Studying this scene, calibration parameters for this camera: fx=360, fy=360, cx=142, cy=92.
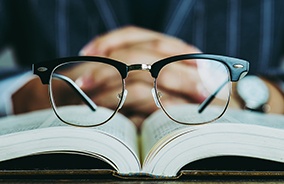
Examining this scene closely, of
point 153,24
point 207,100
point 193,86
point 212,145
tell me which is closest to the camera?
point 212,145

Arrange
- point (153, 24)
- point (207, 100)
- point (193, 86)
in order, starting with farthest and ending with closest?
1. point (153, 24)
2. point (193, 86)
3. point (207, 100)

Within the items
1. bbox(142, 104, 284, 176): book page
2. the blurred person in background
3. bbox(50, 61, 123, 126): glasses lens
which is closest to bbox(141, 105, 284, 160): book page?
bbox(142, 104, 284, 176): book page

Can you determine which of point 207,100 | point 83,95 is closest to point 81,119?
point 83,95

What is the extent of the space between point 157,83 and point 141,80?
0.11 m

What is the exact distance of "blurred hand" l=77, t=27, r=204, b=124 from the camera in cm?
71

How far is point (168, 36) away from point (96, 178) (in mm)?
603

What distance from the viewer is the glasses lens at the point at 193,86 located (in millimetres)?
590

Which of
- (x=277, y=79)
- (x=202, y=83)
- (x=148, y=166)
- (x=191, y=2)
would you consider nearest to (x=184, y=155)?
(x=148, y=166)

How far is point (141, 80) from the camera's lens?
0.76 m

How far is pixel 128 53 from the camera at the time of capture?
0.81m

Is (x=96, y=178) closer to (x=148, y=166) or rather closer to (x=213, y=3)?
(x=148, y=166)

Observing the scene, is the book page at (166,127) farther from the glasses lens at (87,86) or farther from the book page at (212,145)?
the glasses lens at (87,86)

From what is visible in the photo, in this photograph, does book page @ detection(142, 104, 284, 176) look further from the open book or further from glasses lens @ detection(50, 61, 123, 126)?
glasses lens @ detection(50, 61, 123, 126)

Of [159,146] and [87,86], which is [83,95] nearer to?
[87,86]
